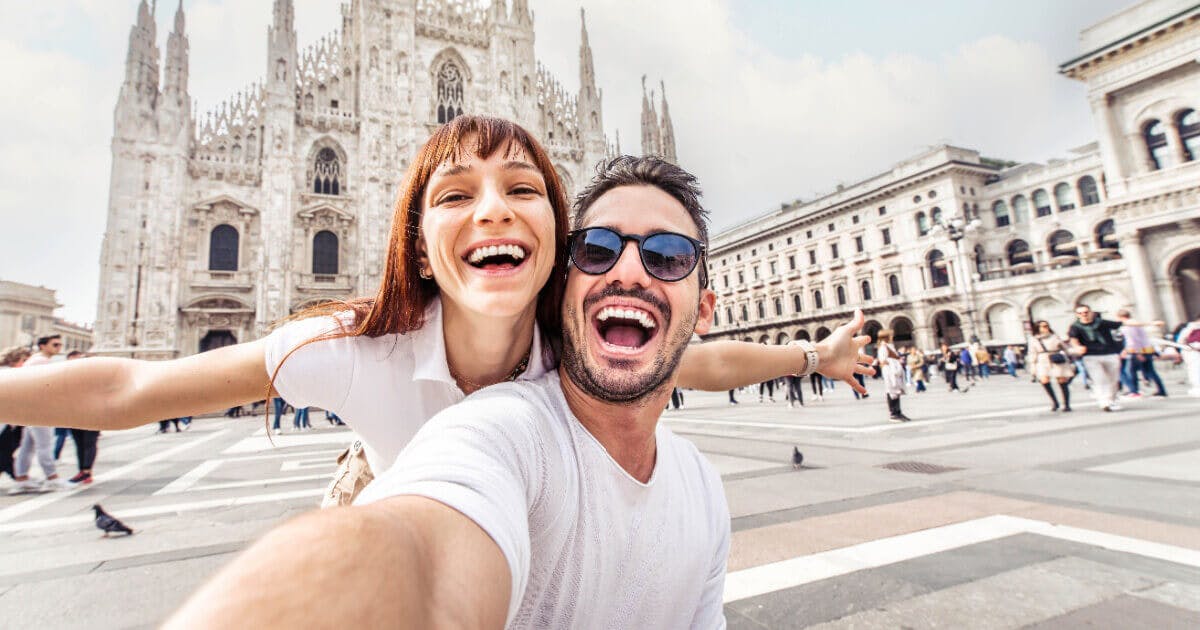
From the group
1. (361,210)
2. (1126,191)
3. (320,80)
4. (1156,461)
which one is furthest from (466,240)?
(1126,191)

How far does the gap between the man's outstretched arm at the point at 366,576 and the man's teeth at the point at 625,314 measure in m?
0.59

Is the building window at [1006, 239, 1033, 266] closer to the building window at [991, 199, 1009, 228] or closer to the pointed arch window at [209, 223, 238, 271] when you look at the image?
the building window at [991, 199, 1009, 228]

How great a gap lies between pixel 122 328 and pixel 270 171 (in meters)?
7.84

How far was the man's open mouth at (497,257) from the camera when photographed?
1182mm

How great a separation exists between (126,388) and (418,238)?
75 centimetres

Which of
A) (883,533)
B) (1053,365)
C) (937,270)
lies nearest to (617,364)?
(883,533)

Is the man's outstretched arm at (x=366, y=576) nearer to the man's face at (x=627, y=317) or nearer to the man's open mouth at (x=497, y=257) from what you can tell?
the man's face at (x=627, y=317)

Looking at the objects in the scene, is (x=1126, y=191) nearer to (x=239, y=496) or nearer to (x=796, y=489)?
(x=796, y=489)

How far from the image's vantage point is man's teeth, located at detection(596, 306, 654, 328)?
1.15 m

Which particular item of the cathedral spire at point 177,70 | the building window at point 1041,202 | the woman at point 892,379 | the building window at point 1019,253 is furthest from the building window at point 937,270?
the cathedral spire at point 177,70

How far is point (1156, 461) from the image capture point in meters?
3.83

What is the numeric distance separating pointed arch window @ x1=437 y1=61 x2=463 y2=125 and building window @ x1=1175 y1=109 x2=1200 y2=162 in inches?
1211

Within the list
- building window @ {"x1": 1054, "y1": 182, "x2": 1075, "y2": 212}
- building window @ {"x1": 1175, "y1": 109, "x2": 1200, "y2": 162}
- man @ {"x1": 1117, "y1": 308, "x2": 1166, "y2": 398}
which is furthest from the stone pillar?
man @ {"x1": 1117, "y1": 308, "x2": 1166, "y2": 398}

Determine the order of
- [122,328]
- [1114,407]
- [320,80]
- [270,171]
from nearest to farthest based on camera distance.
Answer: [1114,407]
[122,328]
[270,171]
[320,80]
